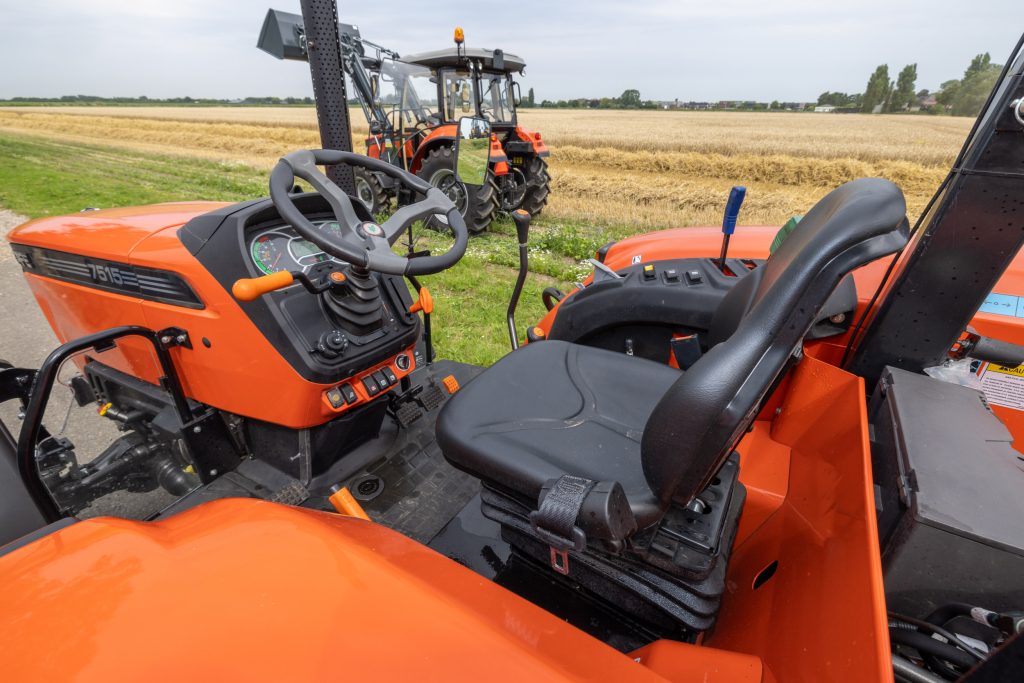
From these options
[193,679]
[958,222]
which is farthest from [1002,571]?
[193,679]

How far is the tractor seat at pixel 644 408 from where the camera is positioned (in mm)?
787

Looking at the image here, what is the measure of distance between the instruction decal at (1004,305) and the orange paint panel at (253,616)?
4.97ft

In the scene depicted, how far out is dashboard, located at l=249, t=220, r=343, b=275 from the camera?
1.62 metres

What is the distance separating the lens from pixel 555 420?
4.34 ft

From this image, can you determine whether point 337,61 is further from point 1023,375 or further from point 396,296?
point 1023,375

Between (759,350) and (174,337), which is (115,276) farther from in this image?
(759,350)

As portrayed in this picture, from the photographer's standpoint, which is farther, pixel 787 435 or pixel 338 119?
pixel 338 119

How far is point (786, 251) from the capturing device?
122 centimetres

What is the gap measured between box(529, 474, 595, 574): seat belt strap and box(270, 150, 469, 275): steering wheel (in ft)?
2.40

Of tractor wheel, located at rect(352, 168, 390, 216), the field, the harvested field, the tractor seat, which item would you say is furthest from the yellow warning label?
tractor wheel, located at rect(352, 168, 390, 216)

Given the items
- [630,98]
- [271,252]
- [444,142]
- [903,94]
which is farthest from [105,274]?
[630,98]

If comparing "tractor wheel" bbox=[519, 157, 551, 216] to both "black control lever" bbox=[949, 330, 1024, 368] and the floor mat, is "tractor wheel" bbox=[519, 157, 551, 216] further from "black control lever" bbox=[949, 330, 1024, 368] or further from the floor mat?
"black control lever" bbox=[949, 330, 1024, 368]

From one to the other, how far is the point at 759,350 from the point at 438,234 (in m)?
5.88

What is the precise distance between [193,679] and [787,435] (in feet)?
4.75
